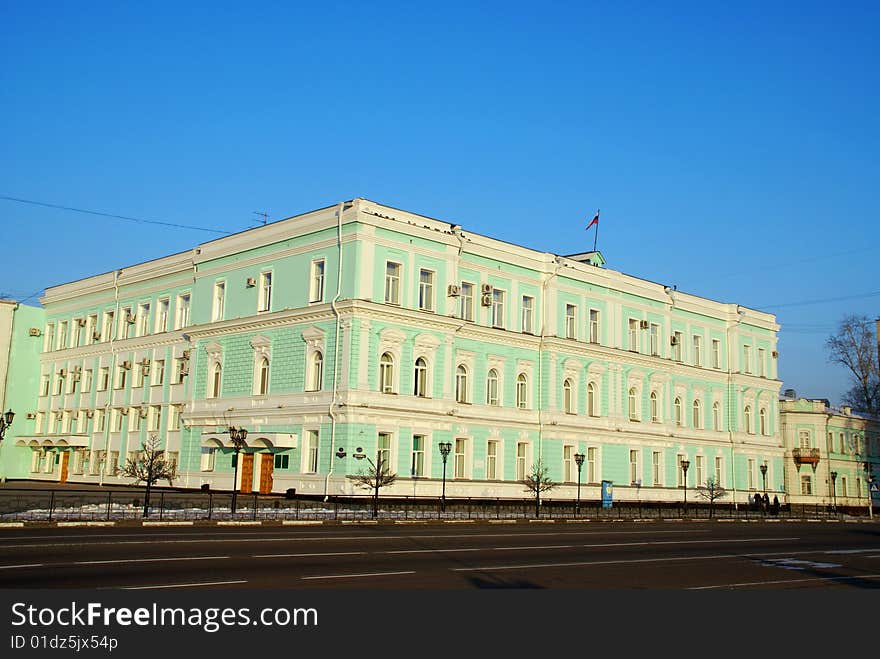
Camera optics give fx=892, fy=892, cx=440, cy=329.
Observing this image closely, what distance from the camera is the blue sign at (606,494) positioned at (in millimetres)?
53906

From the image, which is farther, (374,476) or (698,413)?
(698,413)

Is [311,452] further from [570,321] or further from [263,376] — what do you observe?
[570,321]

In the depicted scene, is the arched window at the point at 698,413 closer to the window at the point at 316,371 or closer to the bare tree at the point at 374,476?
the bare tree at the point at 374,476

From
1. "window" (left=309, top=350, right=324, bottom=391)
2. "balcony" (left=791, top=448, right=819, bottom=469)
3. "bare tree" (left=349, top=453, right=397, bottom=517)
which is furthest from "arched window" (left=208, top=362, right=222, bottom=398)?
"balcony" (left=791, top=448, right=819, bottom=469)

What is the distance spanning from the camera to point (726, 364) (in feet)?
222

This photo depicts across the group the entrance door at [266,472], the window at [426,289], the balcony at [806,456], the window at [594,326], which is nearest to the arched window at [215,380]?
the entrance door at [266,472]

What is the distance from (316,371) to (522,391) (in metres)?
13.5

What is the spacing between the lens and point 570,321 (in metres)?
54.9

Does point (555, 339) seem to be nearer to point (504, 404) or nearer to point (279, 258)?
point (504, 404)

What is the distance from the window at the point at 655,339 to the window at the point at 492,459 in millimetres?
17271

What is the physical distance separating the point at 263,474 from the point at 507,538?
22.3 metres

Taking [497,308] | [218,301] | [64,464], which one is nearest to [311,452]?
[218,301]

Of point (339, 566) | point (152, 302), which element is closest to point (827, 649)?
point (339, 566)

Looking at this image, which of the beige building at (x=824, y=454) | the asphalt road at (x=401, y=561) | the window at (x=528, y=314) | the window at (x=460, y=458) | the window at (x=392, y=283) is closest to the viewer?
the asphalt road at (x=401, y=561)
